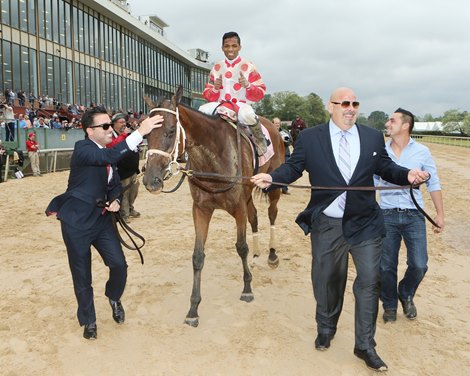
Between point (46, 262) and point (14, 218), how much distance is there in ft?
11.2

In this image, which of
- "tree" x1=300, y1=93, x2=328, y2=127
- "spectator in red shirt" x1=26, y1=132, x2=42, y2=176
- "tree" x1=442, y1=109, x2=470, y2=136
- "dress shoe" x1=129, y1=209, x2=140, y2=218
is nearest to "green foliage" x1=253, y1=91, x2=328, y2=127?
"tree" x1=300, y1=93, x2=328, y2=127

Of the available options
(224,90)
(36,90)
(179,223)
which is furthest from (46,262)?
(36,90)

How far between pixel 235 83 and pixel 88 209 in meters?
2.48

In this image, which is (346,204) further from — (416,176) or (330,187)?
(416,176)

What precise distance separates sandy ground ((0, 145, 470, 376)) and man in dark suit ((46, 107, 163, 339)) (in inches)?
19.3

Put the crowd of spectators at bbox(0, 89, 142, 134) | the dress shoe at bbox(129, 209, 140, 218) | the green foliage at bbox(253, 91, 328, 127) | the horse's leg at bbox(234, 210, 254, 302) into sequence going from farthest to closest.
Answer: the green foliage at bbox(253, 91, 328, 127) → the crowd of spectators at bbox(0, 89, 142, 134) → the dress shoe at bbox(129, 209, 140, 218) → the horse's leg at bbox(234, 210, 254, 302)

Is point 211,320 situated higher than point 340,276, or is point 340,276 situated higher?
point 340,276

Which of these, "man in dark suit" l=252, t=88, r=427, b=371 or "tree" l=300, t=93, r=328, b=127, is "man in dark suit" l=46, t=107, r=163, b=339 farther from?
"tree" l=300, t=93, r=328, b=127

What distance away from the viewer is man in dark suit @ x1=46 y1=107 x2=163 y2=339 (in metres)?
3.52

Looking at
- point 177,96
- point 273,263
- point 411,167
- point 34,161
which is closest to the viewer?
point 177,96

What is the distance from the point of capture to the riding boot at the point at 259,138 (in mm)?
4777

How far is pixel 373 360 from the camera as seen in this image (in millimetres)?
3143

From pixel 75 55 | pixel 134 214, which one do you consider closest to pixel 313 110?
pixel 75 55

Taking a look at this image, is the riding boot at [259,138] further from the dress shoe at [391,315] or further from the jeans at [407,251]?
the dress shoe at [391,315]
